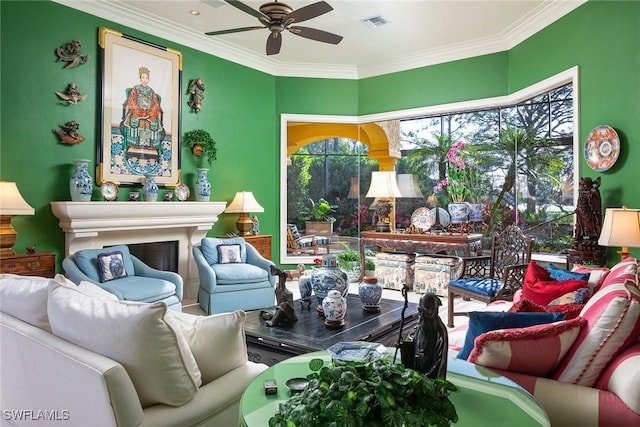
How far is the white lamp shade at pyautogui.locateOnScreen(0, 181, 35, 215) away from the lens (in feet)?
12.5

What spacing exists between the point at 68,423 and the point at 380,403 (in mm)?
1200

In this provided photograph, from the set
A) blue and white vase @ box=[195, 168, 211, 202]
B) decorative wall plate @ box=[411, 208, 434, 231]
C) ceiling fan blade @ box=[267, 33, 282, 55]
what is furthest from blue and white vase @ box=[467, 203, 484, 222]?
blue and white vase @ box=[195, 168, 211, 202]

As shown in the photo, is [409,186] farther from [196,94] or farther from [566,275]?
[566,275]

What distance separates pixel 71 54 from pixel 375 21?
3.38 m

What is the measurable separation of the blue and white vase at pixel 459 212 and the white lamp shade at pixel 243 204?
2698 mm

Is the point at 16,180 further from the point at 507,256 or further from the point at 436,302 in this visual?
the point at 507,256

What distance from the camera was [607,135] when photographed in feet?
12.7

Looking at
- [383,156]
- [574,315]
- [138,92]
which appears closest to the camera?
[574,315]

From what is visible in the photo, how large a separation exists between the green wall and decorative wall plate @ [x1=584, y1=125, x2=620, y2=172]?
6 cm

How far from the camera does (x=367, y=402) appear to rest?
0.97 meters

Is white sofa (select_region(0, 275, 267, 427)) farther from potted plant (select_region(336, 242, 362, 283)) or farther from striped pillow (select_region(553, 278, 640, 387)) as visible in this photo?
potted plant (select_region(336, 242, 362, 283))

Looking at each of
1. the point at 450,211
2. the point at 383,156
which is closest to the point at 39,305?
the point at 450,211

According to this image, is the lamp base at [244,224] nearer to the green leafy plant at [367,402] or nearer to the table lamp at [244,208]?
the table lamp at [244,208]
